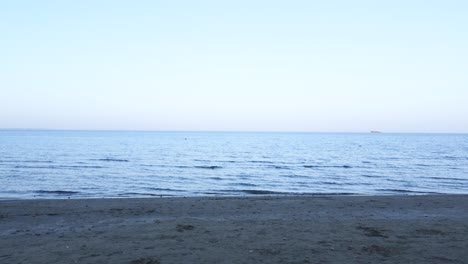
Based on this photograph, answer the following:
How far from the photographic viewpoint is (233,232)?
9828 millimetres

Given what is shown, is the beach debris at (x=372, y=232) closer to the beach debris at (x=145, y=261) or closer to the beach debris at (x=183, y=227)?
the beach debris at (x=183, y=227)

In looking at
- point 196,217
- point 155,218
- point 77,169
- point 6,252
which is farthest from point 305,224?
point 77,169

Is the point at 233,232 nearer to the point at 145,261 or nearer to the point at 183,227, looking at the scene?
the point at 183,227

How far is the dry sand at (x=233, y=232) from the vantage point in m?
7.71

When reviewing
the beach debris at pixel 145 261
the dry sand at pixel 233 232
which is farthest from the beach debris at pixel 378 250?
the beach debris at pixel 145 261

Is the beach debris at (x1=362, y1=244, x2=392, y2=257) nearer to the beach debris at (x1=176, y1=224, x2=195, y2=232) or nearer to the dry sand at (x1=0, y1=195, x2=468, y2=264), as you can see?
the dry sand at (x1=0, y1=195, x2=468, y2=264)

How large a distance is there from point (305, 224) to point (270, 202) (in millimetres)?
5002

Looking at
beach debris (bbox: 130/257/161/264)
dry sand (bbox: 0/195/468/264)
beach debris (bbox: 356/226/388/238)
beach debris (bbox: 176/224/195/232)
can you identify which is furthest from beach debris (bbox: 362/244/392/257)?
beach debris (bbox: 176/224/195/232)

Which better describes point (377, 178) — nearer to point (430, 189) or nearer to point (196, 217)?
point (430, 189)

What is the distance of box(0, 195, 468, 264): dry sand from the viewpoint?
25.3ft

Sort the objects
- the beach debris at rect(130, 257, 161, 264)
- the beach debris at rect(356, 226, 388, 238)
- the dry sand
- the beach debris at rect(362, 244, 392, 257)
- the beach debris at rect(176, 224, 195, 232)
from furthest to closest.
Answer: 1. the beach debris at rect(176, 224, 195, 232)
2. the beach debris at rect(356, 226, 388, 238)
3. the beach debris at rect(362, 244, 392, 257)
4. the dry sand
5. the beach debris at rect(130, 257, 161, 264)

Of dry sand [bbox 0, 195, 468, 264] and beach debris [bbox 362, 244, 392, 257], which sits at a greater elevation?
beach debris [bbox 362, 244, 392, 257]

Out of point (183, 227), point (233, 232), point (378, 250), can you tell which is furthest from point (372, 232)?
point (183, 227)

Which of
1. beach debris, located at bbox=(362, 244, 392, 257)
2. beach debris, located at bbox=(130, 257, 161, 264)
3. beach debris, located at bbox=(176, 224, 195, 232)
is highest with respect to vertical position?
beach debris, located at bbox=(362, 244, 392, 257)
